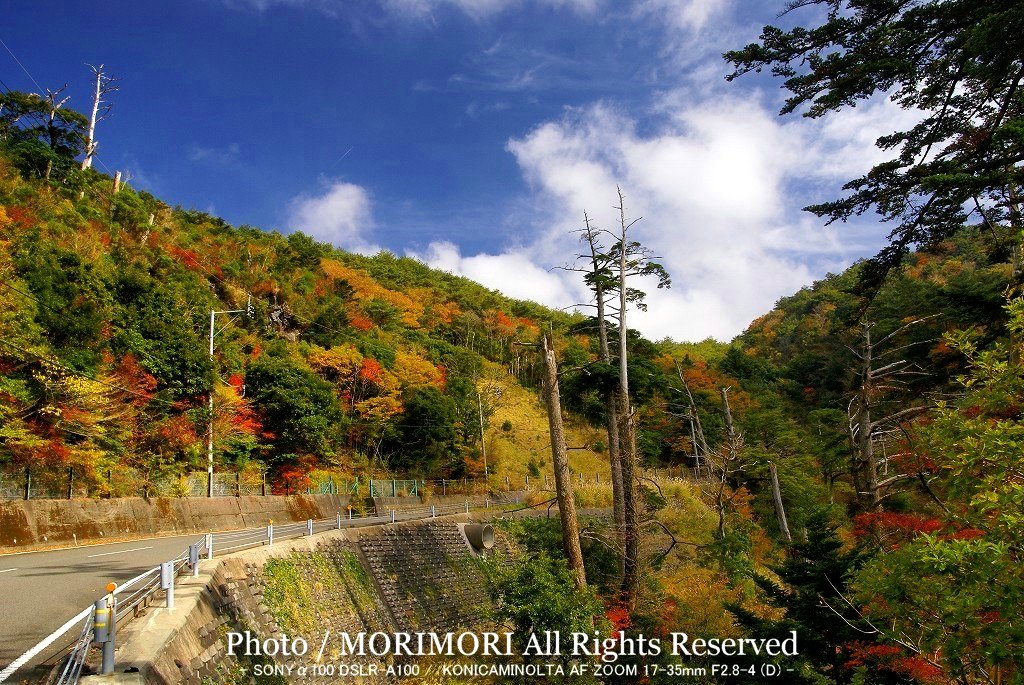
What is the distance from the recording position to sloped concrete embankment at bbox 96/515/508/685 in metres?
7.41

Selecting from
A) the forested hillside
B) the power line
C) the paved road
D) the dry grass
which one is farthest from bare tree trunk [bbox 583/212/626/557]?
the dry grass

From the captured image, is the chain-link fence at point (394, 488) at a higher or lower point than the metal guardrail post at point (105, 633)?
lower

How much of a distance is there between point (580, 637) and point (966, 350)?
30.5ft

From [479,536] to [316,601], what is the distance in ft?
37.0

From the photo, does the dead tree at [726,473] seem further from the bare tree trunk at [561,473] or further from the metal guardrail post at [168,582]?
the metal guardrail post at [168,582]

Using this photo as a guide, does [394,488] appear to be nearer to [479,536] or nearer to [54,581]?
[479,536]

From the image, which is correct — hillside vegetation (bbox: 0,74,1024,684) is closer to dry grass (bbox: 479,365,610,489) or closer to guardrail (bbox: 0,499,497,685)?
dry grass (bbox: 479,365,610,489)

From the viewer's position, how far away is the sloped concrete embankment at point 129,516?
15.1 m

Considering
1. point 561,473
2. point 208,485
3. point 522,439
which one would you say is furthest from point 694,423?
point 208,485

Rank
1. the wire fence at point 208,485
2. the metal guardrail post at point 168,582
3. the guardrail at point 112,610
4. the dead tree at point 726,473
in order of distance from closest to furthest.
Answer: the guardrail at point 112,610 → the metal guardrail post at point 168,582 → the wire fence at point 208,485 → the dead tree at point 726,473

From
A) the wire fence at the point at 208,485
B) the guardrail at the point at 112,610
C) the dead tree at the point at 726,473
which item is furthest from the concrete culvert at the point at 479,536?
the guardrail at the point at 112,610

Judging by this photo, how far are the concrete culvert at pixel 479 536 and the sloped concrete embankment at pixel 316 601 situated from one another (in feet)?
1.77

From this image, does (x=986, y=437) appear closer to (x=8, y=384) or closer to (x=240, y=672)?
(x=240, y=672)

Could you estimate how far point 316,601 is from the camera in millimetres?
13016
